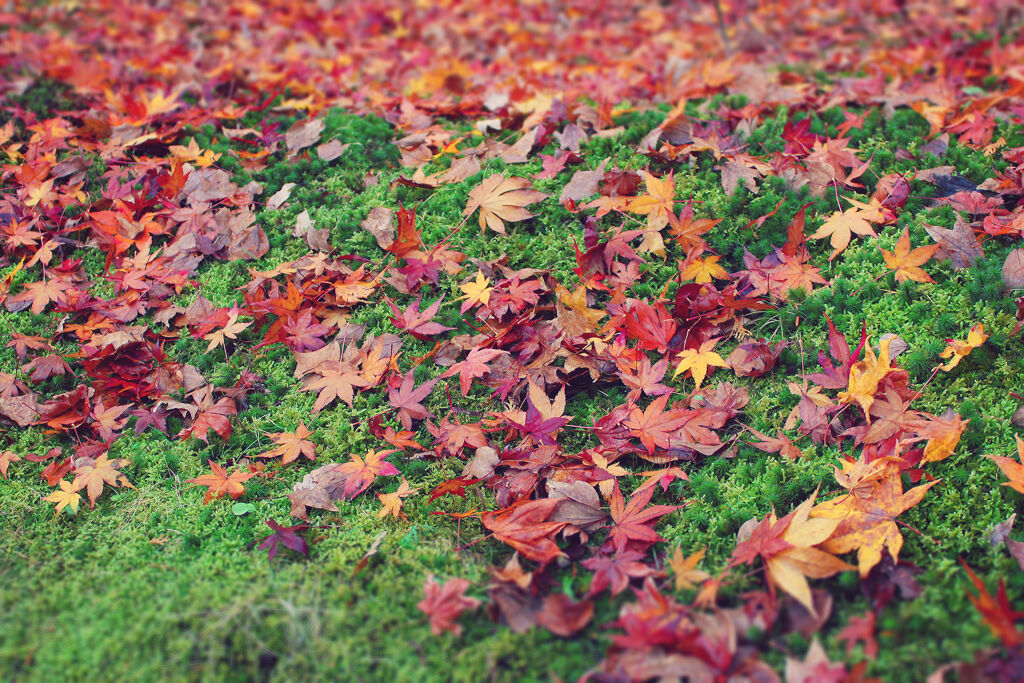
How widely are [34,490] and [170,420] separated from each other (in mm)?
469

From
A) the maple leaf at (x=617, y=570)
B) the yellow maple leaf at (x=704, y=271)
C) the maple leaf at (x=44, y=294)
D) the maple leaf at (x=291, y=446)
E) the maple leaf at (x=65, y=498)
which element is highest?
the maple leaf at (x=44, y=294)

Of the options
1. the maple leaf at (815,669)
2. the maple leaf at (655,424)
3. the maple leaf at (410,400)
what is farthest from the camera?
the maple leaf at (410,400)

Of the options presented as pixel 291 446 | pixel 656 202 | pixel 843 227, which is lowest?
pixel 291 446

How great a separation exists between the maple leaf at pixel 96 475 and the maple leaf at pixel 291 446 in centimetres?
47

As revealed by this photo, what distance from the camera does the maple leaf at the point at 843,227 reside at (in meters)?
2.64

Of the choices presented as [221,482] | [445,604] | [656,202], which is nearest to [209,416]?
[221,482]

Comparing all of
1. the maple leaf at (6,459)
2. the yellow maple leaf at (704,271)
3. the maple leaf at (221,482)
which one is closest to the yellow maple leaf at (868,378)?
the yellow maple leaf at (704,271)

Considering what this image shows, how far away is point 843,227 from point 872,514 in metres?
1.24

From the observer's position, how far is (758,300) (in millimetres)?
2564

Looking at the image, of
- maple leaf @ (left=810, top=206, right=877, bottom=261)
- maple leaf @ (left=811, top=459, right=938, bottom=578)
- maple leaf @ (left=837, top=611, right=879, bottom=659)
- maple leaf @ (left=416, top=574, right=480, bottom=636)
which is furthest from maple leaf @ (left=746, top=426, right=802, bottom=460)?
maple leaf @ (left=416, top=574, right=480, bottom=636)

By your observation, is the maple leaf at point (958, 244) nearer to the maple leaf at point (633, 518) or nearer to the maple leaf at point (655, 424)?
the maple leaf at point (655, 424)

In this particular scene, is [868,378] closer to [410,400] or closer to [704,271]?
[704,271]

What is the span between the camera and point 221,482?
2266mm

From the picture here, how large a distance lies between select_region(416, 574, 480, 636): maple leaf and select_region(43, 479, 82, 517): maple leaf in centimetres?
125
